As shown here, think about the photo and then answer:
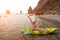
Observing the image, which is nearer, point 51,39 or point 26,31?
point 51,39

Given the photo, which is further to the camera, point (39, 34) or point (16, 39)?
point (39, 34)

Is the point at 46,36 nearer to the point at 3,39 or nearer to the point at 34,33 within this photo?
the point at 34,33

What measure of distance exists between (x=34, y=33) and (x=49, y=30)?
9.60 ft

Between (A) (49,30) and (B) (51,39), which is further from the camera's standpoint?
(A) (49,30)

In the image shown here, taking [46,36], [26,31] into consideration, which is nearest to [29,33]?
[26,31]

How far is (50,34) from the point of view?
38.5 m

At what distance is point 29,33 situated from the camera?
124 ft

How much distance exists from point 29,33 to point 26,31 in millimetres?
704

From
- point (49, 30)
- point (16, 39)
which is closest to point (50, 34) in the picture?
point (49, 30)

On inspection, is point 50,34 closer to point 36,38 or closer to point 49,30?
point 49,30

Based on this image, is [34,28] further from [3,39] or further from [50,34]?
[3,39]

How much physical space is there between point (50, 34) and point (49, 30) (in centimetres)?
161

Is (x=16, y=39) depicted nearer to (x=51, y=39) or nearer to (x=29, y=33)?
(x=29, y=33)

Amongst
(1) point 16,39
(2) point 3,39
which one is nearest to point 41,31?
(1) point 16,39
